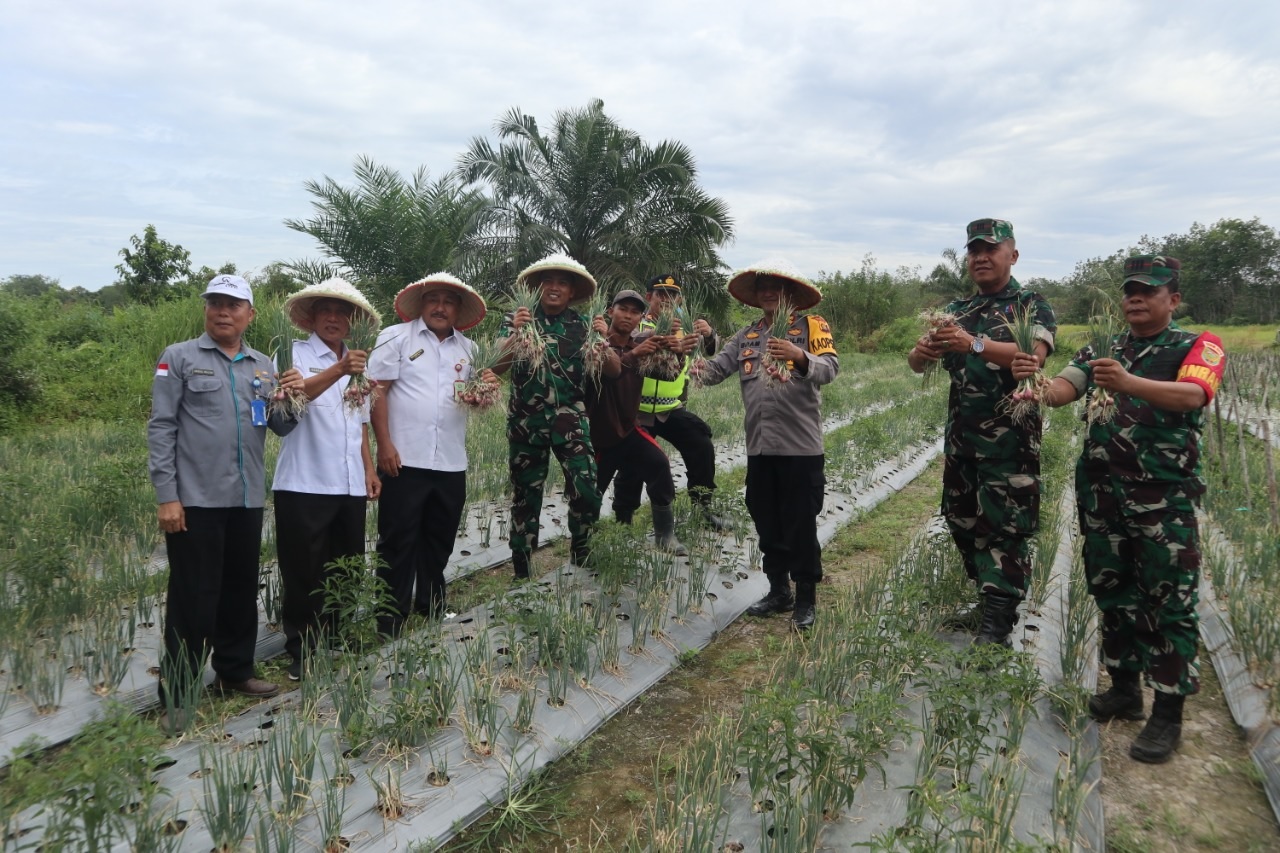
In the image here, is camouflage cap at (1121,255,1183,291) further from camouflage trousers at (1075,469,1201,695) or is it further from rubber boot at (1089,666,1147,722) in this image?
rubber boot at (1089,666,1147,722)

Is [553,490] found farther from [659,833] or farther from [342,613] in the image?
[659,833]

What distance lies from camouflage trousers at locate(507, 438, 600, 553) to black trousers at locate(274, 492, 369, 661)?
1.03 m

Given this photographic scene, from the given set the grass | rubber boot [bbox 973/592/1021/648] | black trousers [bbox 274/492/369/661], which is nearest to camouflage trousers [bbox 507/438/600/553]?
black trousers [bbox 274/492/369/661]

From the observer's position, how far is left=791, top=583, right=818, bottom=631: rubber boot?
4.34 meters

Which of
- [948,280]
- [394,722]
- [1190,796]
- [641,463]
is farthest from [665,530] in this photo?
[948,280]

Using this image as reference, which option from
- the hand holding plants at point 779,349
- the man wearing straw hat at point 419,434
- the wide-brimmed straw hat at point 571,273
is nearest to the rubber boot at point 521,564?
the man wearing straw hat at point 419,434

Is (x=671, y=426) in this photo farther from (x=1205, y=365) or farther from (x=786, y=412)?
(x=1205, y=365)

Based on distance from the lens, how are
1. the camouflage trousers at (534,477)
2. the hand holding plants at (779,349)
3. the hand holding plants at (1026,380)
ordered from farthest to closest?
1. the camouflage trousers at (534,477)
2. the hand holding plants at (779,349)
3. the hand holding plants at (1026,380)

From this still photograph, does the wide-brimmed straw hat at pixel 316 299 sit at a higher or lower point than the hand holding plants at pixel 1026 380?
higher

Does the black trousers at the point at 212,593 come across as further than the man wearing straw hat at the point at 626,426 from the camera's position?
No

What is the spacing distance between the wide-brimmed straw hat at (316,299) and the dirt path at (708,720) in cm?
223

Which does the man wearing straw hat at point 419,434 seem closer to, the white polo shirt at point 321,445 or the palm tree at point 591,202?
the white polo shirt at point 321,445

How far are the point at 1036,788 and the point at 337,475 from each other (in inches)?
122

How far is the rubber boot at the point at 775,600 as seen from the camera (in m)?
4.64
